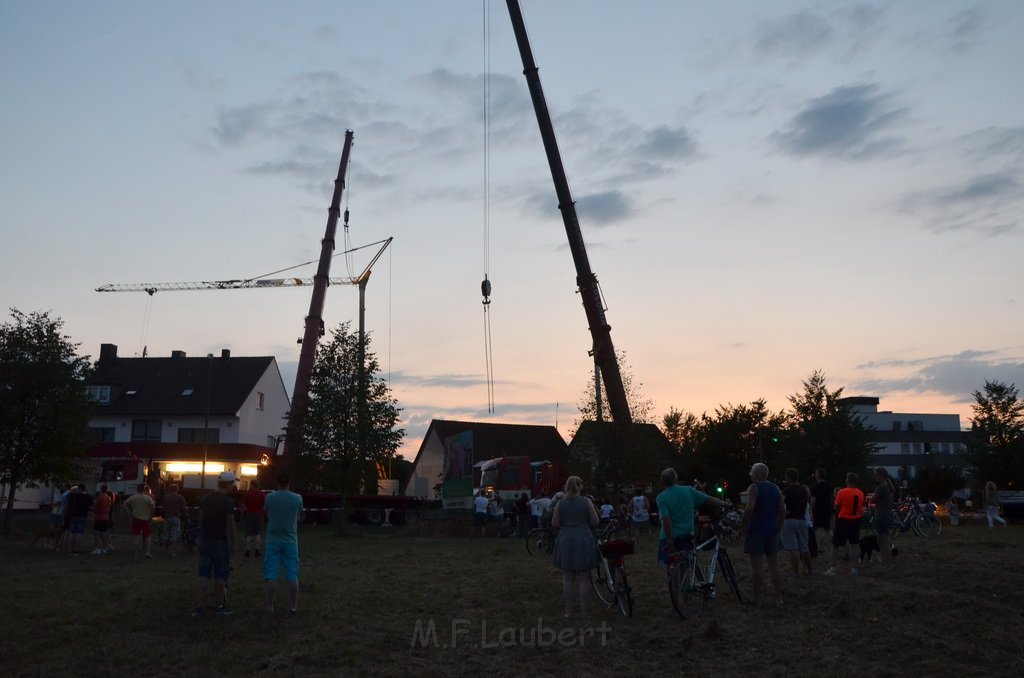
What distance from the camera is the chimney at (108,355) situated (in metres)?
64.1

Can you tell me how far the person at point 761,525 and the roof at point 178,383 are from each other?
49820mm

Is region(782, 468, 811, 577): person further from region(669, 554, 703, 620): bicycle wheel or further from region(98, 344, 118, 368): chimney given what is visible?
region(98, 344, 118, 368): chimney

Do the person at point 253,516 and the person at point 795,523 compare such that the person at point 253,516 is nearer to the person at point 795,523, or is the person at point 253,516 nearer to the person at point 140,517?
the person at point 140,517

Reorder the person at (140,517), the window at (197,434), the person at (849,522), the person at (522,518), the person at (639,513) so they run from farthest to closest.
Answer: the window at (197,434), the person at (522,518), the person at (639,513), the person at (140,517), the person at (849,522)

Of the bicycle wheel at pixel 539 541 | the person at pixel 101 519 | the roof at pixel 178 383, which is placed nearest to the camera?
the person at pixel 101 519

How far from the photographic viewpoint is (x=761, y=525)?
1181 centimetres

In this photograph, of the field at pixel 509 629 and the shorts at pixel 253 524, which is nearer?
the field at pixel 509 629

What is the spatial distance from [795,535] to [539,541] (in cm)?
1004

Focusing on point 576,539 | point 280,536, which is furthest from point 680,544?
point 280,536

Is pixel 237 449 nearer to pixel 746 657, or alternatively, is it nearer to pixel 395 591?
pixel 395 591

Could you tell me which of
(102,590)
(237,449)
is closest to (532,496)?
(237,449)

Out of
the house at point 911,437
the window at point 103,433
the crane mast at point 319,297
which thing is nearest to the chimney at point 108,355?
the window at point 103,433

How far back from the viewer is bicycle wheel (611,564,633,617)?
1149cm

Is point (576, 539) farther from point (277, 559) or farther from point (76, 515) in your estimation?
point (76, 515)
